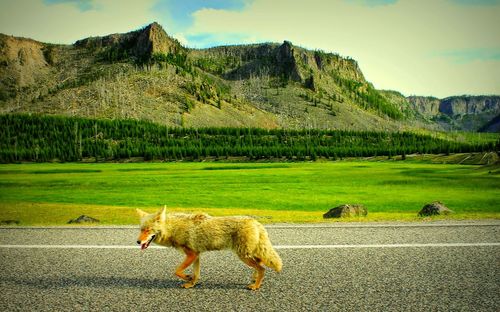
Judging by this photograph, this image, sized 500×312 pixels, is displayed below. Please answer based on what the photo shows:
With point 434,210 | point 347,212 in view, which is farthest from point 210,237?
point 434,210

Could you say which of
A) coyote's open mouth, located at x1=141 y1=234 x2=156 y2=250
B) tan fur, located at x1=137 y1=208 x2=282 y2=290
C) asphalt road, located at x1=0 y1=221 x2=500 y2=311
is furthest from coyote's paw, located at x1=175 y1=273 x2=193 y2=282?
coyote's open mouth, located at x1=141 y1=234 x2=156 y2=250

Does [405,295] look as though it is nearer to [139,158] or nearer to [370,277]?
[370,277]

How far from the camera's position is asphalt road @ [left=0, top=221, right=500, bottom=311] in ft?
22.7

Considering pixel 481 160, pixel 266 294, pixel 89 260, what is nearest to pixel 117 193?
pixel 89 260

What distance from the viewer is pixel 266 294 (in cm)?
739

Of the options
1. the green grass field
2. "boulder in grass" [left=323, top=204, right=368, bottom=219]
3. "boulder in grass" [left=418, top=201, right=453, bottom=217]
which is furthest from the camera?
the green grass field

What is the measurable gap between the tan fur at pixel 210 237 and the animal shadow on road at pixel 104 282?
1.30 feet

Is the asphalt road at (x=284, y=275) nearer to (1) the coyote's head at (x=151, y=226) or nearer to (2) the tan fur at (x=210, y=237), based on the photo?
(2) the tan fur at (x=210, y=237)

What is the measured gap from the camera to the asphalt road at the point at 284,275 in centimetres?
693

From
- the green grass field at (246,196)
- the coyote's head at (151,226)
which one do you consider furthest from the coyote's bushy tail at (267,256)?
the green grass field at (246,196)

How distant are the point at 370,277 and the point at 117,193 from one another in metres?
56.3

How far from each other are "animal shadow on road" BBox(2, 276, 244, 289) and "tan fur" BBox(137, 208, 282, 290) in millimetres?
396

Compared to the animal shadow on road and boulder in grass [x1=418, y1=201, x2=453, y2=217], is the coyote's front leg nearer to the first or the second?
the animal shadow on road

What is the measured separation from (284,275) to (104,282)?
3716 mm
